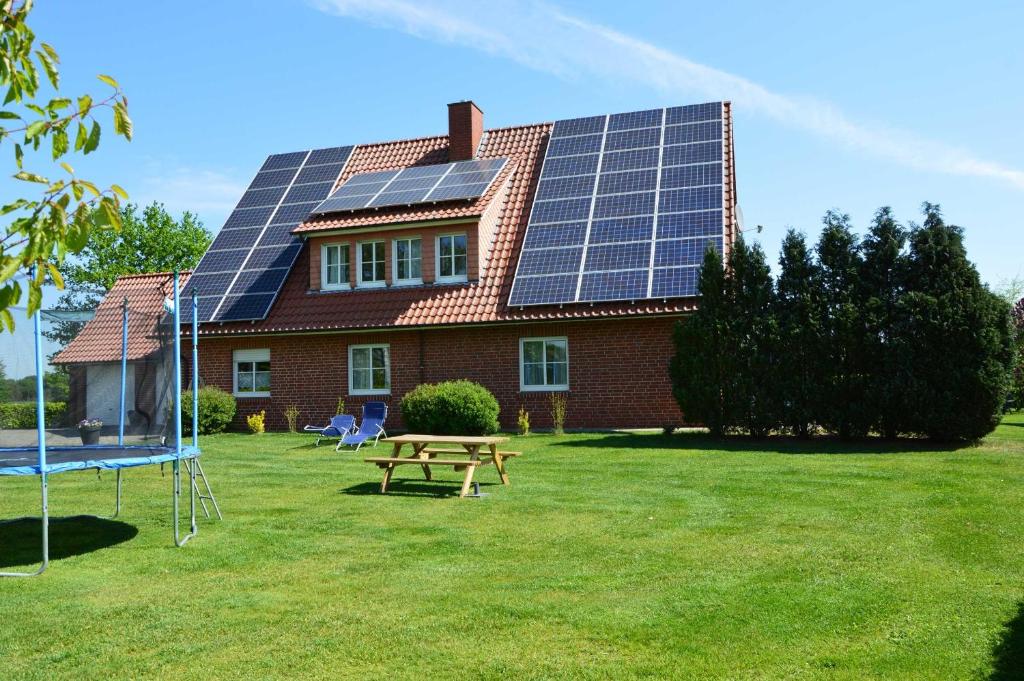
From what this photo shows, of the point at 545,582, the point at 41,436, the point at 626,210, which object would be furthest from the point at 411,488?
the point at 626,210

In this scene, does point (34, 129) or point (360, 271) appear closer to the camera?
point (34, 129)

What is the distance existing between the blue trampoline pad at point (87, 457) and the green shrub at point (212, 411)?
12.8 meters

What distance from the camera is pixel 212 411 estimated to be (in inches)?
923

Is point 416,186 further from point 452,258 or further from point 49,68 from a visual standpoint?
point 49,68

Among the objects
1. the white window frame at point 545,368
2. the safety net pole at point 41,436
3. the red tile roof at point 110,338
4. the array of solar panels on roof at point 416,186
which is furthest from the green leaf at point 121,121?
the array of solar panels on roof at point 416,186

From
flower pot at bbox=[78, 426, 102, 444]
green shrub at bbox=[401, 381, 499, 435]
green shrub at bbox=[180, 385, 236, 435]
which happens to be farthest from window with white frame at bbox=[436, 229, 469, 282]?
flower pot at bbox=[78, 426, 102, 444]

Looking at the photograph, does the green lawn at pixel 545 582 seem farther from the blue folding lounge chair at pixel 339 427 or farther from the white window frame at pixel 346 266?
the white window frame at pixel 346 266

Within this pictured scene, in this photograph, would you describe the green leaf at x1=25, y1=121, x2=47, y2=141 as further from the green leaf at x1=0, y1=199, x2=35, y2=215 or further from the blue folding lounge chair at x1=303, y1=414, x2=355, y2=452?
the blue folding lounge chair at x1=303, y1=414, x2=355, y2=452

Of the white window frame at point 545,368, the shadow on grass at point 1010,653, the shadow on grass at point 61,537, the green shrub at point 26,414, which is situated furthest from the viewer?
the white window frame at point 545,368

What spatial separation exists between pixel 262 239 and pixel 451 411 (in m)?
10.5

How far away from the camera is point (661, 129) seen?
25156 millimetres

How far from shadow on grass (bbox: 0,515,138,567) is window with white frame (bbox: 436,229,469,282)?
44.6 feet

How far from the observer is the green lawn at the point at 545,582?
17.9 feet

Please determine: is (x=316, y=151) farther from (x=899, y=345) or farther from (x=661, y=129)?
(x=899, y=345)
